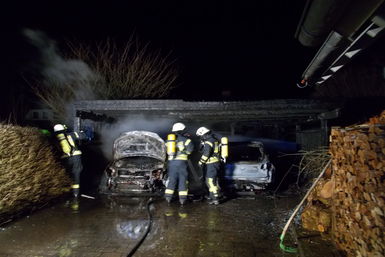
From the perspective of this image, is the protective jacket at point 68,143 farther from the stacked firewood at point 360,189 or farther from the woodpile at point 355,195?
the stacked firewood at point 360,189

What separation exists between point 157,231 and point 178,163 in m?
2.23

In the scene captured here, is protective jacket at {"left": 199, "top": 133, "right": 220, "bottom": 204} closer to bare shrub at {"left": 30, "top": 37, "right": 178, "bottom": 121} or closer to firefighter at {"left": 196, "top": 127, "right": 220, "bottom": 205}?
firefighter at {"left": 196, "top": 127, "right": 220, "bottom": 205}

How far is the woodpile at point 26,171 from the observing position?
18.5ft

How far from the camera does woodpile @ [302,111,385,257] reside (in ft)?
11.0

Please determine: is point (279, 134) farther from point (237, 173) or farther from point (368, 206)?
point (368, 206)

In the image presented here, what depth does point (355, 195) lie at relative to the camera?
12.9 feet

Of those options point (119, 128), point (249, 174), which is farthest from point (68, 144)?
point (249, 174)

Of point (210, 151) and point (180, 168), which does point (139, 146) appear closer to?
point (180, 168)

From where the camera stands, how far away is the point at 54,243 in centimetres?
475

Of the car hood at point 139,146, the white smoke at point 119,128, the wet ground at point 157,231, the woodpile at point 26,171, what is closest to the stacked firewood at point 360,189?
the wet ground at point 157,231

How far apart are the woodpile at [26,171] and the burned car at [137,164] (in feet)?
4.94

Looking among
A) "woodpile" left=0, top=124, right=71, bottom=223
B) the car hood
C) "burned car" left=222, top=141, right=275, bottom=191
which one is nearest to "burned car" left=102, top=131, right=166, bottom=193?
the car hood

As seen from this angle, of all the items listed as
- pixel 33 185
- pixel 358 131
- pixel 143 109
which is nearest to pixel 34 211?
pixel 33 185

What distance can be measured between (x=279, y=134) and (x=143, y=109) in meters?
14.2
